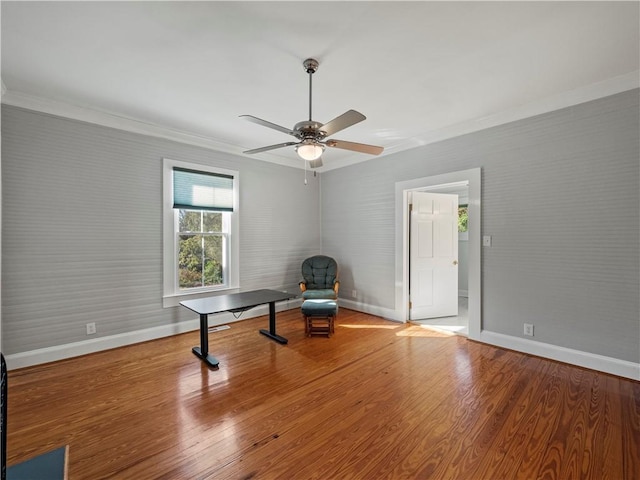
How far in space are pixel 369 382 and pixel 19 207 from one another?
3.72 metres

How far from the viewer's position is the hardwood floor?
5.49 ft

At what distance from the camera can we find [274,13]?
1.84 m

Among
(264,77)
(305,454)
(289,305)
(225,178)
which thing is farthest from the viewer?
(289,305)

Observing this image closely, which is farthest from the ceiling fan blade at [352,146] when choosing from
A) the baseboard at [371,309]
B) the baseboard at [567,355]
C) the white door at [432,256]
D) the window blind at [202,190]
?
the baseboard at [371,309]

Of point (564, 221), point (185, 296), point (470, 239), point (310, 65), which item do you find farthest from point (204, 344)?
point (564, 221)

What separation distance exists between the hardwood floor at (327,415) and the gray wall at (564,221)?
1.48 feet

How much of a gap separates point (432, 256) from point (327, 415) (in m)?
3.15

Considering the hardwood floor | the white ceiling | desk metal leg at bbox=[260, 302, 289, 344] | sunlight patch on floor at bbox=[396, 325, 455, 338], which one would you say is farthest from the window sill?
sunlight patch on floor at bbox=[396, 325, 455, 338]

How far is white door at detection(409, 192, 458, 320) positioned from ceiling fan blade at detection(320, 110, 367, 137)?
100 inches

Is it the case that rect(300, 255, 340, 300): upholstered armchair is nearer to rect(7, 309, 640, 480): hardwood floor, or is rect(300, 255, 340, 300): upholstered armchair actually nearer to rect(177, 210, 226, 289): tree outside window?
rect(177, 210, 226, 289): tree outside window

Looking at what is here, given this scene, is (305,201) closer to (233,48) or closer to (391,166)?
(391,166)

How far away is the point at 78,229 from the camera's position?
3.16m

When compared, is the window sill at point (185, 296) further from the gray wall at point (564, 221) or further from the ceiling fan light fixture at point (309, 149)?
the gray wall at point (564, 221)

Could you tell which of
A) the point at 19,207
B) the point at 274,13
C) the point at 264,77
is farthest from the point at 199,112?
the point at 19,207
